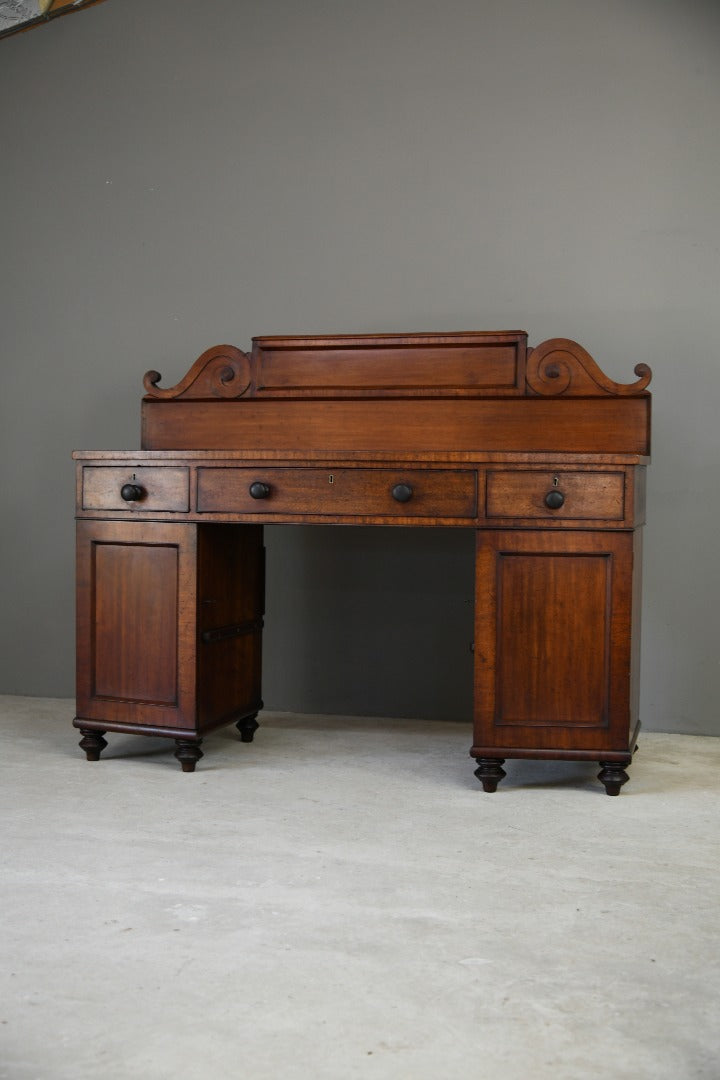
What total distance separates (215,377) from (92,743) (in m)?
1.27

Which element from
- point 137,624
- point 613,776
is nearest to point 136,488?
point 137,624

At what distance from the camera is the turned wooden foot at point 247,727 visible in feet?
11.3

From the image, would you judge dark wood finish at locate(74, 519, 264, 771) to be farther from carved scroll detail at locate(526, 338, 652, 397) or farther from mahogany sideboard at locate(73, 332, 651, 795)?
carved scroll detail at locate(526, 338, 652, 397)

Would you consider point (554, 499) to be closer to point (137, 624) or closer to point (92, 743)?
point (137, 624)

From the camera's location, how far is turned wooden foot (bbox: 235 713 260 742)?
3.45 m

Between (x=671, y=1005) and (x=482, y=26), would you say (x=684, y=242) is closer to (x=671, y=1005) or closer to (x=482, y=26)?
(x=482, y=26)

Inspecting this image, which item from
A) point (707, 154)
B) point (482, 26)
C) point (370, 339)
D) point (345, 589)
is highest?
point (482, 26)

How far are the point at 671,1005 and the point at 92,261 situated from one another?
11.0 feet

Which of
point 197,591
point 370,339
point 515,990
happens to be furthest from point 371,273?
point 515,990

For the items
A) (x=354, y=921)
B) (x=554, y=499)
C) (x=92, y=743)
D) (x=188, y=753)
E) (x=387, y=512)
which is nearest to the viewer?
(x=354, y=921)

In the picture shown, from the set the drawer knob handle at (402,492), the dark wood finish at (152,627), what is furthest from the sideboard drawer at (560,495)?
the dark wood finish at (152,627)

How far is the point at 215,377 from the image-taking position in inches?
145

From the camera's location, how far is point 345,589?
3902mm

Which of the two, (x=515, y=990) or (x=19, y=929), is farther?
(x=19, y=929)
